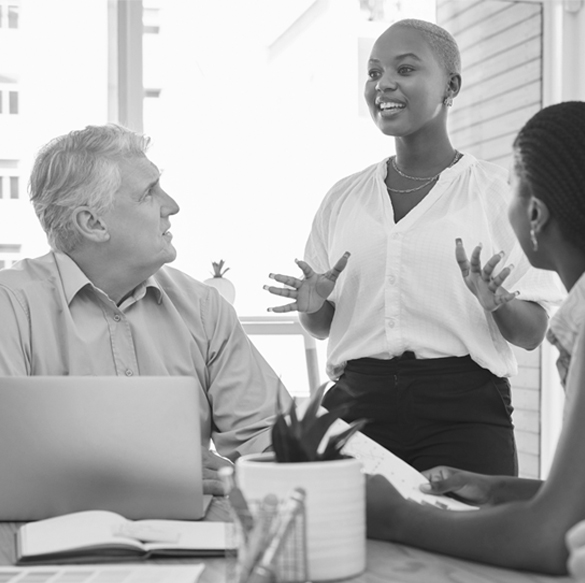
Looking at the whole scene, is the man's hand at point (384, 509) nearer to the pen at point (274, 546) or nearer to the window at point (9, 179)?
the pen at point (274, 546)

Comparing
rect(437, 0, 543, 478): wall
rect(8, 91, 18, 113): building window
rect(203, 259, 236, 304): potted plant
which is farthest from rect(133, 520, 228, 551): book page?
rect(437, 0, 543, 478): wall

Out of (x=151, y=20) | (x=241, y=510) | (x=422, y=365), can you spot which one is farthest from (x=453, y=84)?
(x=151, y=20)

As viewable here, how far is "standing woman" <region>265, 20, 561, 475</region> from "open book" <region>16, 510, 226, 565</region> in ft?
2.54

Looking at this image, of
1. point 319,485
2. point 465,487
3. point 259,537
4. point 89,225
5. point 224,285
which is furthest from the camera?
point 224,285

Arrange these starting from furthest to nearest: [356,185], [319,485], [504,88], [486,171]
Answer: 1. [504,88]
2. [356,185]
3. [486,171]
4. [319,485]

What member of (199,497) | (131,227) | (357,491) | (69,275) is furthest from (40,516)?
(131,227)

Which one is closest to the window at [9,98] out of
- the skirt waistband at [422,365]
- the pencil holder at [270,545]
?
the skirt waistband at [422,365]

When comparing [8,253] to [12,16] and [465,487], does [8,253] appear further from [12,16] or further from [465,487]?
[465,487]

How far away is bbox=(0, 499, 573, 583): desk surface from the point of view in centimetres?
106

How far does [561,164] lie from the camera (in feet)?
4.08

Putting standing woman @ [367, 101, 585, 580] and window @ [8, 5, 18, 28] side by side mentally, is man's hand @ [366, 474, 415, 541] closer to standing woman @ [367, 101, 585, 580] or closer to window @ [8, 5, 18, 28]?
standing woman @ [367, 101, 585, 580]

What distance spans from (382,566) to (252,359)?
93cm

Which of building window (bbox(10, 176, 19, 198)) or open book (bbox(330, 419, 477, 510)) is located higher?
building window (bbox(10, 176, 19, 198))

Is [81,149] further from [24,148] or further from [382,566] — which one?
[24,148]
